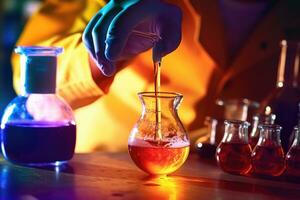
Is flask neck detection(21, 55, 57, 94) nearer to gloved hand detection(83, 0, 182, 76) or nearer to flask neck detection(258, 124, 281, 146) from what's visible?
gloved hand detection(83, 0, 182, 76)

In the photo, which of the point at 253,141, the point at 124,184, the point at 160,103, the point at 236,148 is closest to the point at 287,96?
the point at 253,141

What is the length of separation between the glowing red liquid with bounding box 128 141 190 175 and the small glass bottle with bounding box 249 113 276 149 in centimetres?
20

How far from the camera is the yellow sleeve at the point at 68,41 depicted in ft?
5.09

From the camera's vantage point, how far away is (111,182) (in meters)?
1.10

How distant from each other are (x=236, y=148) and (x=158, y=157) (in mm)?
172

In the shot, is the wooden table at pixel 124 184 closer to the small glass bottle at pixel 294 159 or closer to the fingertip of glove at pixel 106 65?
the small glass bottle at pixel 294 159

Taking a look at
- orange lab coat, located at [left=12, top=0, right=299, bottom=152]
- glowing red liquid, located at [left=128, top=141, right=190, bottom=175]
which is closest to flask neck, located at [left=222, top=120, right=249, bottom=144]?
glowing red liquid, located at [left=128, top=141, right=190, bottom=175]

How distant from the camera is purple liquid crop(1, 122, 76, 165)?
3.92ft

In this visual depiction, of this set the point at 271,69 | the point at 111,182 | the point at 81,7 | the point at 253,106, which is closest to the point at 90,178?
the point at 111,182

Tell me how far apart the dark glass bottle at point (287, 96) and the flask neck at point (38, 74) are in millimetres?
526

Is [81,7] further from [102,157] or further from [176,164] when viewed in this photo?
[176,164]

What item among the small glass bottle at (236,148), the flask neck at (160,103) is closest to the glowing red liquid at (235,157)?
the small glass bottle at (236,148)

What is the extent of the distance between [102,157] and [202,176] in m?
0.26

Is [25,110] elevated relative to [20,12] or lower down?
lower down
